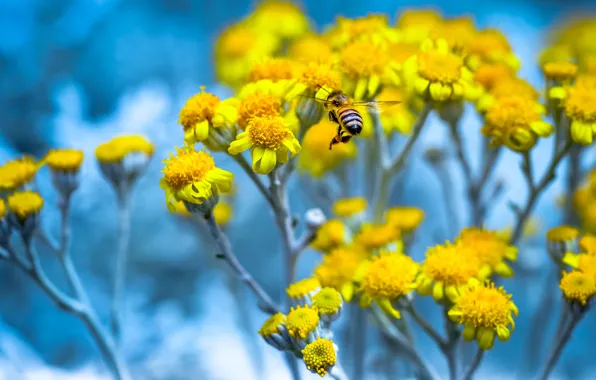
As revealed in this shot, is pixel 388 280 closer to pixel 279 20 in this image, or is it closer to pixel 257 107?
pixel 257 107

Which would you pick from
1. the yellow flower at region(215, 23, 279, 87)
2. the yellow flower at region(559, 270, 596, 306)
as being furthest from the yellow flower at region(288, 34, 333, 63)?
the yellow flower at region(559, 270, 596, 306)

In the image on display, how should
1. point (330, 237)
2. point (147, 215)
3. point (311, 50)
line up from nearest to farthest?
point (330, 237)
point (311, 50)
point (147, 215)

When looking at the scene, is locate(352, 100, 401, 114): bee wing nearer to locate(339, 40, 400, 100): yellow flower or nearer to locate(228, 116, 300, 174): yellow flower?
locate(339, 40, 400, 100): yellow flower

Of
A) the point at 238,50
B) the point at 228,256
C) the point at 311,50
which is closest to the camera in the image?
the point at 228,256

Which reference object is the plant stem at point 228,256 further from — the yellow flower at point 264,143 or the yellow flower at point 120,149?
the yellow flower at point 120,149

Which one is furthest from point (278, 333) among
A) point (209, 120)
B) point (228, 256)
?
point (209, 120)

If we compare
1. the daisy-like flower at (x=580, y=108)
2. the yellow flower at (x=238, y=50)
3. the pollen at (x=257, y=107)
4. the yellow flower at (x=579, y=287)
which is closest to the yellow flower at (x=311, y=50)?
the yellow flower at (x=238, y=50)
